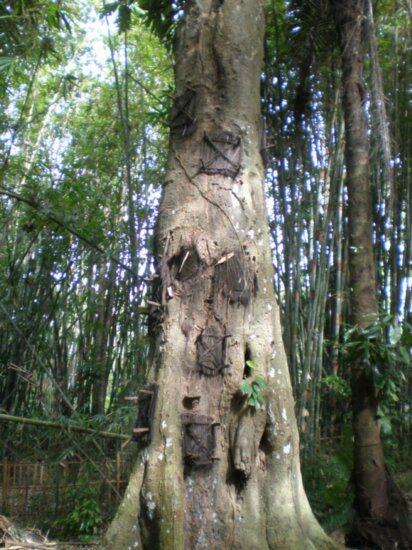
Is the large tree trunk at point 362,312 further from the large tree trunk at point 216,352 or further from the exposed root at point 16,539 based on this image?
the exposed root at point 16,539

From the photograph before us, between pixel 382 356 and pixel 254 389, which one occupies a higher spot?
pixel 382 356

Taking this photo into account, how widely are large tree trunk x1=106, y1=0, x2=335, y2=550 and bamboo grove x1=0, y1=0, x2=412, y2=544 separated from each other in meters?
1.18

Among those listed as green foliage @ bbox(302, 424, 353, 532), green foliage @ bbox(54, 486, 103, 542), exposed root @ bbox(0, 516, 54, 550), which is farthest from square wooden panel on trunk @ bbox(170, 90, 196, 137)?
green foliage @ bbox(54, 486, 103, 542)

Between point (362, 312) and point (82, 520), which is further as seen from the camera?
point (82, 520)

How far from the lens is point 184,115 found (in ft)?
11.4

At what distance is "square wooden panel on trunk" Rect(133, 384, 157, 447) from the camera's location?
113 inches

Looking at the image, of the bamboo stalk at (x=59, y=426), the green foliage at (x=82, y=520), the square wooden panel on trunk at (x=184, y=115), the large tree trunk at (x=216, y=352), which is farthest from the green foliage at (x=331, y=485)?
the square wooden panel on trunk at (x=184, y=115)

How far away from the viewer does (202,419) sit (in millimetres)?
2883

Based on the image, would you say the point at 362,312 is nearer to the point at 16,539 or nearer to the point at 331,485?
the point at 331,485

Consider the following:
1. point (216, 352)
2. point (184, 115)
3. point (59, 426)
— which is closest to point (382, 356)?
point (216, 352)

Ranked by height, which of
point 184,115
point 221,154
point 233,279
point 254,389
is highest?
point 184,115

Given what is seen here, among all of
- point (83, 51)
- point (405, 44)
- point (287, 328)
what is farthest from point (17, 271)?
point (83, 51)

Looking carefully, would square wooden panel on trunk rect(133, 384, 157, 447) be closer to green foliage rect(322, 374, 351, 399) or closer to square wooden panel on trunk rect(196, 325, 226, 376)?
square wooden panel on trunk rect(196, 325, 226, 376)

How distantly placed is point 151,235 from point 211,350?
3.75 meters
